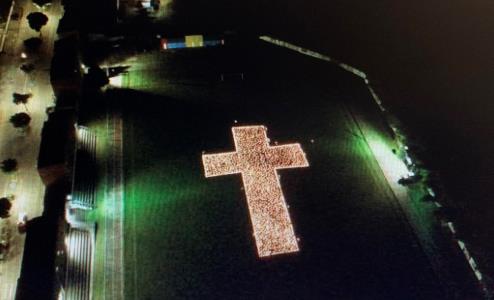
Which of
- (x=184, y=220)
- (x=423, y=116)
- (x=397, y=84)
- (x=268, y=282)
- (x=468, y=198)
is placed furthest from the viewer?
(x=397, y=84)

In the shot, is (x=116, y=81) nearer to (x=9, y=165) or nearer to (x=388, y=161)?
(x=9, y=165)

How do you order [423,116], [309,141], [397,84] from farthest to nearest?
[397,84], [423,116], [309,141]

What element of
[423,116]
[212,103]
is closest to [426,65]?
[423,116]

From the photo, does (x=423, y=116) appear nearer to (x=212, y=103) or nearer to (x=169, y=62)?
(x=212, y=103)

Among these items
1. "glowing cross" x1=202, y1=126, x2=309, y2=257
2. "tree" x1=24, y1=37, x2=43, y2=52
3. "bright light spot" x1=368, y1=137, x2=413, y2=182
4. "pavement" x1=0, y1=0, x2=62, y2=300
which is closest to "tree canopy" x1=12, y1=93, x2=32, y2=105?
"pavement" x1=0, y1=0, x2=62, y2=300

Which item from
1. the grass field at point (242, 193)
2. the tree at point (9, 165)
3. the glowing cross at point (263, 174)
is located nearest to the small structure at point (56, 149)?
the tree at point (9, 165)
